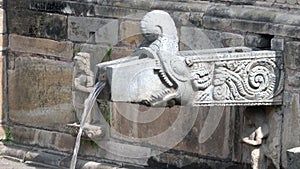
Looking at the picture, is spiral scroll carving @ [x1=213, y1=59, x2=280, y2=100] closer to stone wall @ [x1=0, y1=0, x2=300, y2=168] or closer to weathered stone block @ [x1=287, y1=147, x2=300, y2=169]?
stone wall @ [x1=0, y1=0, x2=300, y2=168]

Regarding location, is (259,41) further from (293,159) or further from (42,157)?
(42,157)

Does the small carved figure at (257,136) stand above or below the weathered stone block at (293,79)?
below

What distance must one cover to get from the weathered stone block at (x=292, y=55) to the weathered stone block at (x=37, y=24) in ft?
9.69

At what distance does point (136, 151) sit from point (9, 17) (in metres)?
2.15

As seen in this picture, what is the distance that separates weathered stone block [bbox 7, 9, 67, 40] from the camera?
12.2m

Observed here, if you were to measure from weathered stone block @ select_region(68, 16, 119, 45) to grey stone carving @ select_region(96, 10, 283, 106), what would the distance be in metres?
2.08

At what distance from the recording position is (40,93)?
41.4ft

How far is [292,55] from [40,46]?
342 centimetres

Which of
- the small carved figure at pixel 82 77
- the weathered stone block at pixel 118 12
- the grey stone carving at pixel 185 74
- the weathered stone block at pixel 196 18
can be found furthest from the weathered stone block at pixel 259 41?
the small carved figure at pixel 82 77

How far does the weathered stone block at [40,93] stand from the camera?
487 inches

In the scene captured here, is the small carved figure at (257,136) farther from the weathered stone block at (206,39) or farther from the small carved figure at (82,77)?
the small carved figure at (82,77)

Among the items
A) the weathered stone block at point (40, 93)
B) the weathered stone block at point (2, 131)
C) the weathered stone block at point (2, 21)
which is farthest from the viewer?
the weathered stone block at point (2, 131)

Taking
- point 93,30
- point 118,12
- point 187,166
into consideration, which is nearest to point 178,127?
point 187,166

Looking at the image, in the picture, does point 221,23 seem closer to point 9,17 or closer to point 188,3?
point 188,3
